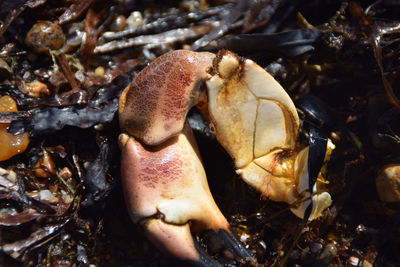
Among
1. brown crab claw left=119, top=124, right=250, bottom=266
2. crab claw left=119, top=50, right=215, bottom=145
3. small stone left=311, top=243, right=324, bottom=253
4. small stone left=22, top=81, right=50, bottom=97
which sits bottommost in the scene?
small stone left=311, top=243, right=324, bottom=253

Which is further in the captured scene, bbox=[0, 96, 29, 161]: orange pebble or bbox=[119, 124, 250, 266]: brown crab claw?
bbox=[0, 96, 29, 161]: orange pebble

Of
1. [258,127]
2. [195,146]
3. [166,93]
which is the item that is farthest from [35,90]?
[258,127]

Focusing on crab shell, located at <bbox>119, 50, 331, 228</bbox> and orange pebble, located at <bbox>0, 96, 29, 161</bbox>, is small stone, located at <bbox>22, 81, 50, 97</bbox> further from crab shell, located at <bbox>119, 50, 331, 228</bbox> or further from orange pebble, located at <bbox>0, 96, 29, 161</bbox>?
crab shell, located at <bbox>119, 50, 331, 228</bbox>

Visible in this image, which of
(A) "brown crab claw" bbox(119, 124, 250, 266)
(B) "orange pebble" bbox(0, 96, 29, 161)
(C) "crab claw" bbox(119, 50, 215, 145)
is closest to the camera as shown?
(A) "brown crab claw" bbox(119, 124, 250, 266)

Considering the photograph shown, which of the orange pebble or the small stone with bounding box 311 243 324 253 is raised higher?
the orange pebble

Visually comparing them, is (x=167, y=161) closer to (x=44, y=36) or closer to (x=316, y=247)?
(x=316, y=247)

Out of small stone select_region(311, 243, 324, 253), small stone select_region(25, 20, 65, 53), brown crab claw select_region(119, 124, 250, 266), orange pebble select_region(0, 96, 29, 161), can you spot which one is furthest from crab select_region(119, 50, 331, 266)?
small stone select_region(25, 20, 65, 53)

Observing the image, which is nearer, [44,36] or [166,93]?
[166,93]

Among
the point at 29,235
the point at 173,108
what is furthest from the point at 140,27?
the point at 29,235
